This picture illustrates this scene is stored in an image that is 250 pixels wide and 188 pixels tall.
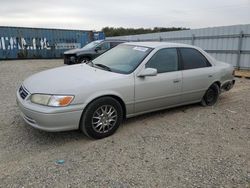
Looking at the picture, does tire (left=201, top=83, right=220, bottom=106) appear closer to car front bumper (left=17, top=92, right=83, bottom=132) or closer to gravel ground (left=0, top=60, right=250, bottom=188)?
gravel ground (left=0, top=60, right=250, bottom=188)

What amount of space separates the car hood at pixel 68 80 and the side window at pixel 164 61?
30.5 inches

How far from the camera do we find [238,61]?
10.6 m

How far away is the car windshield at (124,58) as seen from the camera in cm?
404

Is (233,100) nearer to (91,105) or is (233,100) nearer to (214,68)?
(214,68)

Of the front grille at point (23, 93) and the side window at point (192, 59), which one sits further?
the side window at point (192, 59)

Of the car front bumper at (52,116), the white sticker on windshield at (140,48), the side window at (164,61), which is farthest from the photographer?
the white sticker on windshield at (140,48)

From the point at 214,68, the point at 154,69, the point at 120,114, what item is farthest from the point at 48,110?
the point at 214,68

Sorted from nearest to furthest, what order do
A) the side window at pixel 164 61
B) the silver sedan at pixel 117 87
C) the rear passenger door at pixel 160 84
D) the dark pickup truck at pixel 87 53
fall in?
the silver sedan at pixel 117 87, the rear passenger door at pixel 160 84, the side window at pixel 164 61, the dark pickup truck at pixel 87 53

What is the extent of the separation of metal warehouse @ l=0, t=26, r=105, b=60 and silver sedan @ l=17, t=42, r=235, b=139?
15700 millimetres

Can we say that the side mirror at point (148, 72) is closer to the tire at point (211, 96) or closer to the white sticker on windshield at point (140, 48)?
the white sticker on windshield at point (140, 48)

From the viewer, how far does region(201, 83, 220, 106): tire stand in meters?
5.29

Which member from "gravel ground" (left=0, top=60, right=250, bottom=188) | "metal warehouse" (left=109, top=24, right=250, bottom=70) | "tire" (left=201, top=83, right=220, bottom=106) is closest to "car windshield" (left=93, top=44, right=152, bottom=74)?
"gravel ground" (left=0, top=60, right=250, bottom=188)

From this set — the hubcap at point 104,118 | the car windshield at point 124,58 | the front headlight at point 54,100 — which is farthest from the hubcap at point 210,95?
the front headlight at point 54,100

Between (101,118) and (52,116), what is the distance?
77 cm
